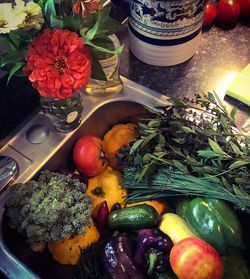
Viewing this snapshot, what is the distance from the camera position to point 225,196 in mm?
718

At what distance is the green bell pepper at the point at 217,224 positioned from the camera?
714mm

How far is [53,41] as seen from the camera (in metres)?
0.62

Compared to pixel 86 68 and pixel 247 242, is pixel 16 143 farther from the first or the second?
pixel 247 242

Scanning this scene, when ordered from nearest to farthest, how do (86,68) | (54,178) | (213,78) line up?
(86,68) → (54,178) → (213,78)

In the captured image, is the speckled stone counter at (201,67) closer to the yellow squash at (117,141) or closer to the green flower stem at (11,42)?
the yellow squash at (117,141)

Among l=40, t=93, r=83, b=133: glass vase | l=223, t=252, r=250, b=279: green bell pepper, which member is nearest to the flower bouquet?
l=40, t=93, r=83, b=133: glass vase

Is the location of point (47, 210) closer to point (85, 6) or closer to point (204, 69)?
point (85, 6)

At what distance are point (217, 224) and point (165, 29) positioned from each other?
0.41m

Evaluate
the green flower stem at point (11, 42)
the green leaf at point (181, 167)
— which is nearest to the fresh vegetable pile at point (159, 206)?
the green leaf at point (181, 167)

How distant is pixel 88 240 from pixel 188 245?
0.20 m

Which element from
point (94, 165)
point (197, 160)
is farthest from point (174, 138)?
point (94, 165)

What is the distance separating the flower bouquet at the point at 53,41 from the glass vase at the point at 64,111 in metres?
0.10

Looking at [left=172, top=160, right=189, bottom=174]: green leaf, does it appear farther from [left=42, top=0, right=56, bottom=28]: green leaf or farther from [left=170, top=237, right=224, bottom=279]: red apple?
[left=42, top=0, right=56, bottom=28]: green leaf

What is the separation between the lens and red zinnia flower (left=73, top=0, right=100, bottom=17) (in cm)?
61
